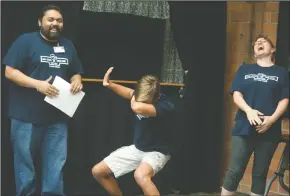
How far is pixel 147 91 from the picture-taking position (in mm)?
5656

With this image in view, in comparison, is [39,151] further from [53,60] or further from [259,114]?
[259,114]

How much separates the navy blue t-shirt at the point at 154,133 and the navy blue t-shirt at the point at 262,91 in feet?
2.06

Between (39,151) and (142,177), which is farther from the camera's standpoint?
(39,151)

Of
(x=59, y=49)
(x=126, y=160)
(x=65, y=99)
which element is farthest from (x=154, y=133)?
(x=59, y=49)

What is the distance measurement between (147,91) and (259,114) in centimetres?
99

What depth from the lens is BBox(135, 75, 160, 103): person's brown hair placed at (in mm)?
5641

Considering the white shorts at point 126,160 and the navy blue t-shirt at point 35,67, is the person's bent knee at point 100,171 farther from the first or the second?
the navy blue t-shirt at point 35,67

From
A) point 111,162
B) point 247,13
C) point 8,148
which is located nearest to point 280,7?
point 247,13

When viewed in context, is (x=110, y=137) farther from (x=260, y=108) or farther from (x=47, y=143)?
(x=260, y=108)

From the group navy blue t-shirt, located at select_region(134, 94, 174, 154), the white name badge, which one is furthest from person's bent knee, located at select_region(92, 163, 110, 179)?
the white name badge

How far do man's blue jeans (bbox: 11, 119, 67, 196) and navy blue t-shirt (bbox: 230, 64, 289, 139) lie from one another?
1.57 m

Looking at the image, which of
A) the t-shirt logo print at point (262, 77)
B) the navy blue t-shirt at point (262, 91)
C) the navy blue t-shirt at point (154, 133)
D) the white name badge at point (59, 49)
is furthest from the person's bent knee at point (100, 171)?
the t-shirt logo print at point (262, 77)

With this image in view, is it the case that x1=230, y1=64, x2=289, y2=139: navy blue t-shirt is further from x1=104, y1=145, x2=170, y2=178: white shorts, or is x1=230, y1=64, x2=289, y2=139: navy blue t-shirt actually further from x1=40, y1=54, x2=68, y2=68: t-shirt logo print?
x1=40, y1=54, x2=68, y2=68: t-shirt logo print

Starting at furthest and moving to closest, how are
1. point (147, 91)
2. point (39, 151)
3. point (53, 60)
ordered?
point (39, 151) → point (53, 60) → point (147, 91)
